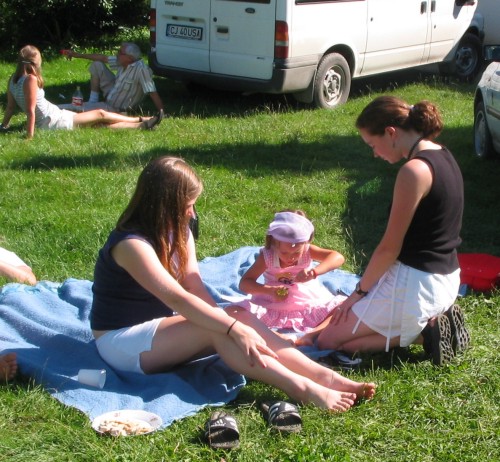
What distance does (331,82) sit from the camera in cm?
1148

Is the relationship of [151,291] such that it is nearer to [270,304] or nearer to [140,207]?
[140,207]

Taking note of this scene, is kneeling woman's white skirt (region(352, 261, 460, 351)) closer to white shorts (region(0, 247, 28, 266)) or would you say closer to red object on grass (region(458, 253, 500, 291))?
red object on grass (region(458, 253, 500, 291))

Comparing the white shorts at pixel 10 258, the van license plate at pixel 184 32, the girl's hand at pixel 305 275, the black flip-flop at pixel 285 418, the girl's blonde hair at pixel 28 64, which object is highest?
the van license plate at pixel 184 32

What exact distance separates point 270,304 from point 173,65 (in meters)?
6.79

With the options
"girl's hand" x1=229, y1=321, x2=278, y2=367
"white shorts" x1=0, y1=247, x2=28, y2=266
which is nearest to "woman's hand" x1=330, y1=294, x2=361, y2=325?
"girl's hand" x1=229, y1=321, x2=278, y2=367

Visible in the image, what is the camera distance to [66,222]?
6.95m

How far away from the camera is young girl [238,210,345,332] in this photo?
5.04 metres

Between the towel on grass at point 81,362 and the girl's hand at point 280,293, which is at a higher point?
the girl's hand at point 280,293

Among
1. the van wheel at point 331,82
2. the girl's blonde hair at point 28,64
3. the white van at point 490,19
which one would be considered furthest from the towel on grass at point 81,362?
the white van at point 490,19

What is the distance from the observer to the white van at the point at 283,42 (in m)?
10.6

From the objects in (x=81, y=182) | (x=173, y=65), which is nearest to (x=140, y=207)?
(x=81, y=182)

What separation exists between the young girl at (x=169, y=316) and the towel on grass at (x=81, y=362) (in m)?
0.12

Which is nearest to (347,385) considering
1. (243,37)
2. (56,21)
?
(243,37)

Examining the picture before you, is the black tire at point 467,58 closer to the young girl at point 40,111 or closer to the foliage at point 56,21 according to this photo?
the young girl at point 40,111
